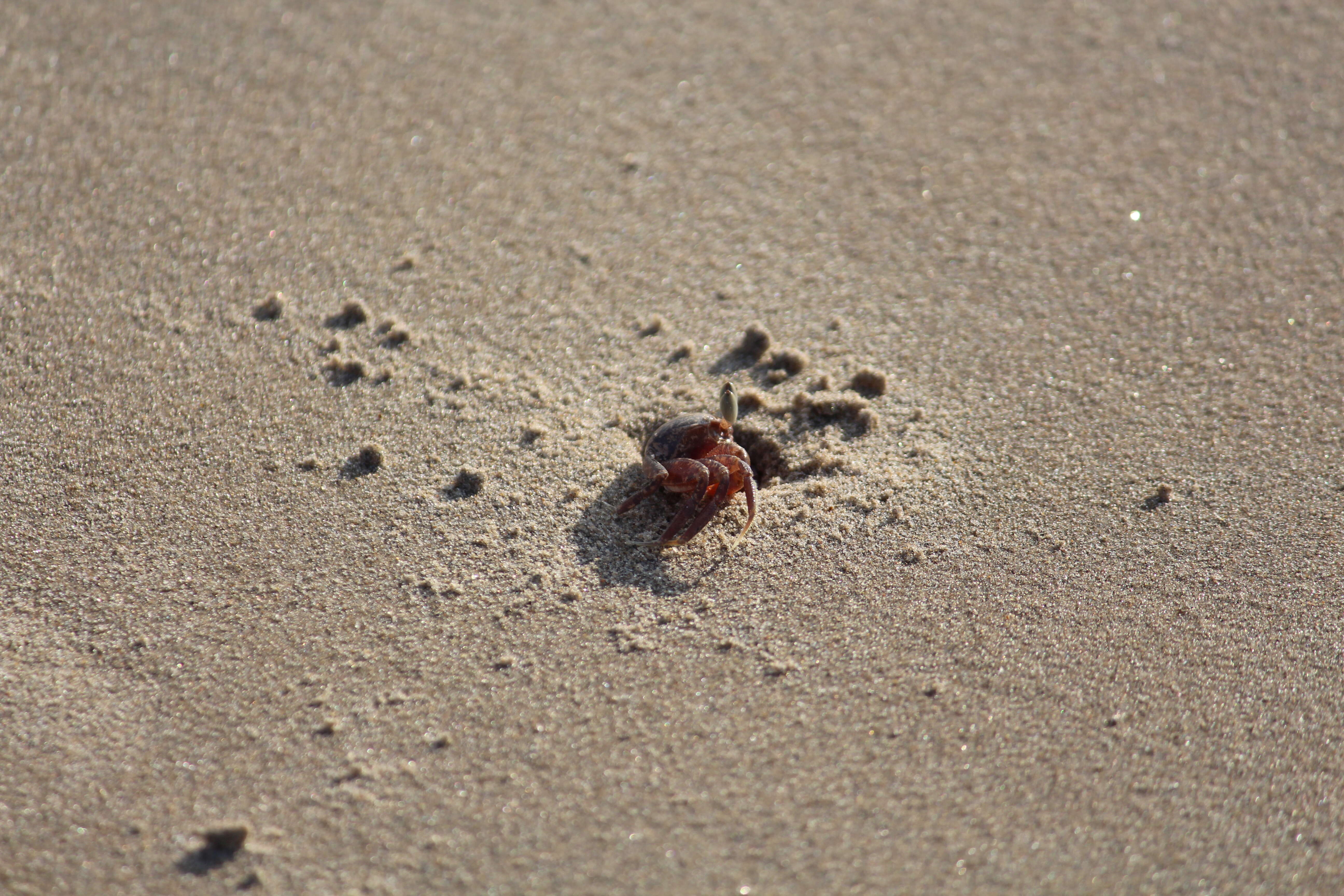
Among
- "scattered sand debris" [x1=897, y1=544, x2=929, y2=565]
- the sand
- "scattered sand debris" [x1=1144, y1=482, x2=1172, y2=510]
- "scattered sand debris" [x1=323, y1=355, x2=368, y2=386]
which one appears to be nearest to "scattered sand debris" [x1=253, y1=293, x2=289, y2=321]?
the sand

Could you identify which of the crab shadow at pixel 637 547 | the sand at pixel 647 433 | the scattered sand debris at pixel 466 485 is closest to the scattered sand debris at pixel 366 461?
the sand at pixel 647 433

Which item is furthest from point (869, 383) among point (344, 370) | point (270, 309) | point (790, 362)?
point (270, 309)

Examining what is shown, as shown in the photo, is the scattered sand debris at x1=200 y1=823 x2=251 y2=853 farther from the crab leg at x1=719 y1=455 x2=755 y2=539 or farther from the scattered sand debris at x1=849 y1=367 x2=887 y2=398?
the scattered sand debris at x1=849 y1=367 x2=887 y2=398

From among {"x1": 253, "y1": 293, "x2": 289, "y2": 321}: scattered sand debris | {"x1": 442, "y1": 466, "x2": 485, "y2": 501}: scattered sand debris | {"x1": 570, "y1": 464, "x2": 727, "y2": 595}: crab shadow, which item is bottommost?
{"x1": 570, "y1": 464, "x2": 727, "y2": 595}: crab shadow

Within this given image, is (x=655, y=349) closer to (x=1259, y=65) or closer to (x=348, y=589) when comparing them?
(x=348, y=589)

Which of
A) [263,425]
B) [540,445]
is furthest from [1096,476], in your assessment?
[263,425]
